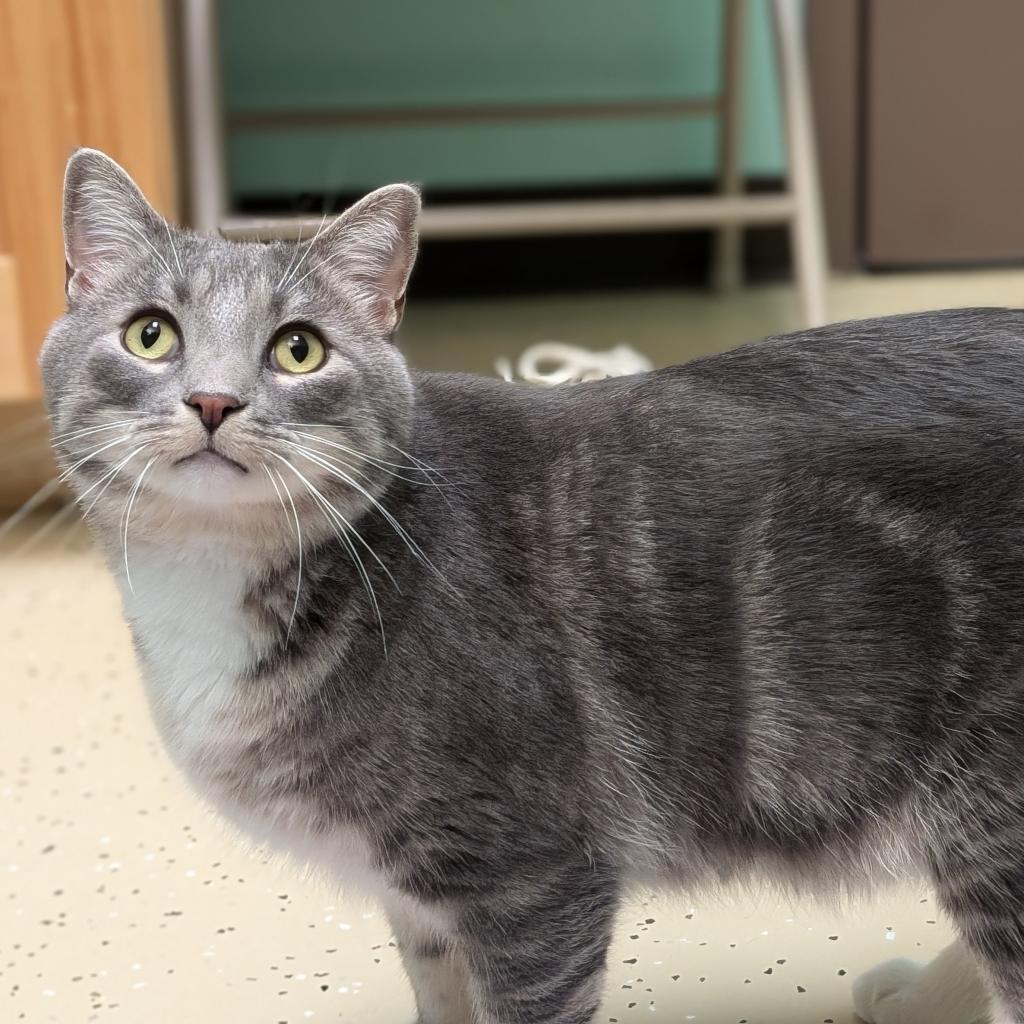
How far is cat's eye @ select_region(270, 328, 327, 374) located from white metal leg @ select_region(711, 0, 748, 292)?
8.06 feet

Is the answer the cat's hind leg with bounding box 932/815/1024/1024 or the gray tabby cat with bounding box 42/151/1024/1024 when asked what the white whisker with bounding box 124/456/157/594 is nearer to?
the gray tabby cat with bounding box 42/151/1024/1024

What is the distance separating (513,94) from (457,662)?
9.04 ft

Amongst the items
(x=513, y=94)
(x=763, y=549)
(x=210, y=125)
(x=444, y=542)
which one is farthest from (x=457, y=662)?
(x=513, y=94)

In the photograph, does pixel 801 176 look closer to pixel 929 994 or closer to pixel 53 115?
pixel 53 115

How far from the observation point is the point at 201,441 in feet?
2.62

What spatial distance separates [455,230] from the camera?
2.47 m

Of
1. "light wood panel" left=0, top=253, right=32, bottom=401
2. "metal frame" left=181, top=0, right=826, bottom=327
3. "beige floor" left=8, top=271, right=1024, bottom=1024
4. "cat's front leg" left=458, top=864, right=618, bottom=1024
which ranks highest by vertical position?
"metal frame" left=181, top=0, right=826, bottom=327

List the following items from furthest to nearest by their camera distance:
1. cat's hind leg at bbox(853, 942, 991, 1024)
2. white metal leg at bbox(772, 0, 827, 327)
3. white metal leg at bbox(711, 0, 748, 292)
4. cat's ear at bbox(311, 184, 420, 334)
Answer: white metal leg at bbox(711, 0, 748, 292)
white metal leg at bbox(772, 0, 827, 327)
cat's hind leg at bbox(853, 942, 991, 1024)
cat's ear at bbox(311, 184, 420, 334)

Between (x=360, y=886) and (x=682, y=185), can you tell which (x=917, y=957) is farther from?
(x=682, y=185)

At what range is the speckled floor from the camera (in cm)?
107

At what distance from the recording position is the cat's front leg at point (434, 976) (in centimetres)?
101

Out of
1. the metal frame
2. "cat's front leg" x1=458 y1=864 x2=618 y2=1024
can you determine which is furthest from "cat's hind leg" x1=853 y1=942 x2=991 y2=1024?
the metal frame

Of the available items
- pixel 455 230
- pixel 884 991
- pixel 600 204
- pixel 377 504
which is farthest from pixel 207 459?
pixel 600 204

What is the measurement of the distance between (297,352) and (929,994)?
2.16ft
